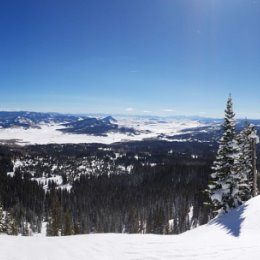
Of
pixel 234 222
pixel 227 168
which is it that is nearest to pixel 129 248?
pixel 234 222

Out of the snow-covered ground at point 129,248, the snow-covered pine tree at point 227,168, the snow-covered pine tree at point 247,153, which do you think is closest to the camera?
the snow-covered ground at point 129,248

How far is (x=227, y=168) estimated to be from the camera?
34875mm

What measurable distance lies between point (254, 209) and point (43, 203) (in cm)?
12737

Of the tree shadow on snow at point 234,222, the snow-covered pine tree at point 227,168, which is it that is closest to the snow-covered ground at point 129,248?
the tree shadow on snow at point 234,222

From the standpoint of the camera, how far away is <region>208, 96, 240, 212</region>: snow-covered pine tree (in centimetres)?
3450

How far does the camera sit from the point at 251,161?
4066cm

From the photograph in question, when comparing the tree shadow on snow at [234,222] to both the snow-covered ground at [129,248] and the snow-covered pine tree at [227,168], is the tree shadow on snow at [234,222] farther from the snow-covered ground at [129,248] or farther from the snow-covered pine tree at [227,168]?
the snow-covered pine tree at [227,168]

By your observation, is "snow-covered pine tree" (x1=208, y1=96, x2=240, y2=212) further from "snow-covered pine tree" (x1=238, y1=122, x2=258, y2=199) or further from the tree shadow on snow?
the tree shadow on snow

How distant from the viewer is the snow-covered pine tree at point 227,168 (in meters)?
34.5

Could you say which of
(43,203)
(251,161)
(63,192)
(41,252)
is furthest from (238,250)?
(63,192)

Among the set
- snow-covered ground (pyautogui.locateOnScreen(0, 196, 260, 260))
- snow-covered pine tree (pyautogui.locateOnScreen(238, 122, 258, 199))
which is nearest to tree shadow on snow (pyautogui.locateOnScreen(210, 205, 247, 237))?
snow-covered ground (pyautogui.locateOnScreen(0, 196, 260, 260))

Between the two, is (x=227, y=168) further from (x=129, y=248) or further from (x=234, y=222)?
(x=129, y=248)

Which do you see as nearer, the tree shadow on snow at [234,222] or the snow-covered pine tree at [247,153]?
the tree shadow on snow at [234,222]

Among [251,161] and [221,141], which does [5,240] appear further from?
[251,161]
